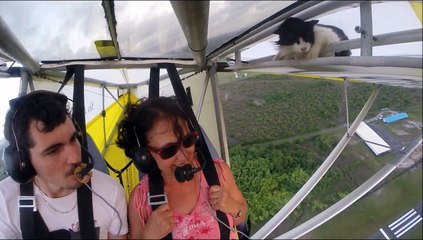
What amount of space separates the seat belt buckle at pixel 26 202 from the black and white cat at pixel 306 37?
0.81 m

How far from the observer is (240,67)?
136 centimetres

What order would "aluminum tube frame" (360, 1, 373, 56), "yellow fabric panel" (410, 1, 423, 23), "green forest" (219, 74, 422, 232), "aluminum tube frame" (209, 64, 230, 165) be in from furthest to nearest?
1. "green forest" (219, 74, 422, 232)
2. "aluminum tube frame" (209, 64, 230, 165)
3. "aluminum tube frame" (360, 1, 373, 56)
4. "yellow fabric panel" (410, 1, 423, 23)

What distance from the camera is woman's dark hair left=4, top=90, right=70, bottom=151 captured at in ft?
2.28

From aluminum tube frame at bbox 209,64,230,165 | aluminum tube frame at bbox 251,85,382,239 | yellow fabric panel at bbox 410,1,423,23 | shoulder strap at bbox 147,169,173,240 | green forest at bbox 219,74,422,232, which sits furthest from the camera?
green forest at bbox 219,74,422,232

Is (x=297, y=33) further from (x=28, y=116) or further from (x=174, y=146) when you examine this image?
(x=28, y=116)

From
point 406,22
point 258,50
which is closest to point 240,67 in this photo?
point 258,50

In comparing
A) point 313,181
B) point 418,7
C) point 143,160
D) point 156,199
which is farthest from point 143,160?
point 313,181

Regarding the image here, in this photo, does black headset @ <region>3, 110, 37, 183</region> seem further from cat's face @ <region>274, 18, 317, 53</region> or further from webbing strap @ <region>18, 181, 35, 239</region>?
cat's face @ <region>274, 18, 317, 53</region>

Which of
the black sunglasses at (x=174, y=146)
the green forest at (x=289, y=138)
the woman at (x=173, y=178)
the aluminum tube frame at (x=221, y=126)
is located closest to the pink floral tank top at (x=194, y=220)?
the woman at (x=173, y=178)

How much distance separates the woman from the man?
0.12 meters

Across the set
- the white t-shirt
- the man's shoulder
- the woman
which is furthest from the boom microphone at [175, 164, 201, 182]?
the man's shoulder

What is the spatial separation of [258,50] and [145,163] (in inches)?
38.9

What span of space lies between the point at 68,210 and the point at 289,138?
14.1ft

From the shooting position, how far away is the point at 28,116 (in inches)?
27.5
